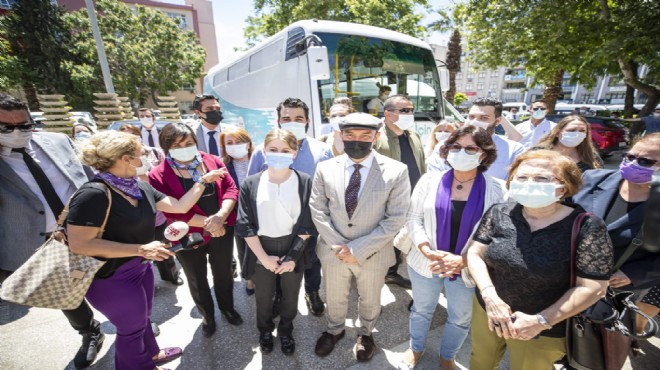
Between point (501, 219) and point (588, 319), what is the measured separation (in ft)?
2.07

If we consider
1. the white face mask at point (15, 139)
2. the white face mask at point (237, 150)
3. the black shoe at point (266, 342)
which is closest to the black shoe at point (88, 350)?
the black shoe at point (266, 342)

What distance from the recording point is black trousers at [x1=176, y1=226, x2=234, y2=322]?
2.56 meters

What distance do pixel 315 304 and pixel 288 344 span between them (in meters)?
0.60

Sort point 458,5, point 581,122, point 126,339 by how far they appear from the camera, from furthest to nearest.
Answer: point 458,5 → point 581,122 → point 126,339

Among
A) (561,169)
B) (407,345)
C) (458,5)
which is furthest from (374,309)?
(458,5)

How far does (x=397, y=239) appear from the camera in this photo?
252 cm

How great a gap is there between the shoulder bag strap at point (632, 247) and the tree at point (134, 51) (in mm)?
28546

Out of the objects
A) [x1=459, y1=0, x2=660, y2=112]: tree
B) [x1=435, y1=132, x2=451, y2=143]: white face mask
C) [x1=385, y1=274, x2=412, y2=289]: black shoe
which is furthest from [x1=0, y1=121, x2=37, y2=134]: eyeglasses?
[x1=459, y1=0, x2=660, y2=112]: tree

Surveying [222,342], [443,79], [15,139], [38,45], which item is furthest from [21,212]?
[38,45]

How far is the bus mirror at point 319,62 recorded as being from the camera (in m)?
4.35

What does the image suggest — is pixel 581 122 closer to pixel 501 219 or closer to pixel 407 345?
pixel 501 219

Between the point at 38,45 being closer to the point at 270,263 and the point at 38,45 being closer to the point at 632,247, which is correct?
the point at 270,263

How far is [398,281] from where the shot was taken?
3598mm

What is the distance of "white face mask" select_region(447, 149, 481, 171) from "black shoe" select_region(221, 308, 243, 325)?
2642 millimetres
